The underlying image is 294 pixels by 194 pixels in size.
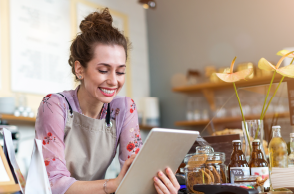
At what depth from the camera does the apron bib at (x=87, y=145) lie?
1.20 metres

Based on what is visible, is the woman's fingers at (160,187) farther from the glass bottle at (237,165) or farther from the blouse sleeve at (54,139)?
the blouse sleeve at (54,139)

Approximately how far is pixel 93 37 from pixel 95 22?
0.09 metres

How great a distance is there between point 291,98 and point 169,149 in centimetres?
57

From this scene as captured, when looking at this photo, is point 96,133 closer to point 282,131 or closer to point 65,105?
point 65,105

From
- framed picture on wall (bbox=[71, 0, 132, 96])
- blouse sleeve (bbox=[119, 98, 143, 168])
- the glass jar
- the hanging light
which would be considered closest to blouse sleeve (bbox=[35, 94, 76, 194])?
blouse sleeve (bbox=[119, 98, 143, 168])

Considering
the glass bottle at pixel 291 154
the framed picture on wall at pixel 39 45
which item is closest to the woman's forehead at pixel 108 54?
the glass bottle at pixel 291 154

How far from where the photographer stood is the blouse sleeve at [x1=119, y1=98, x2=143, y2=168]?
1.25 metres

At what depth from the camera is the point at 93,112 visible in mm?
1300

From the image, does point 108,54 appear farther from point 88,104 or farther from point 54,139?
point 54,139

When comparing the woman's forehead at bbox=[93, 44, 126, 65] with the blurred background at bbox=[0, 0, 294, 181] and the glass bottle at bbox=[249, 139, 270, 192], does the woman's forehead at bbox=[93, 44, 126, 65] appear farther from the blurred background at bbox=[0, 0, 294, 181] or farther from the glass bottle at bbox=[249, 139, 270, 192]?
the blurred background at bbox=[0, 0, 294, 181]

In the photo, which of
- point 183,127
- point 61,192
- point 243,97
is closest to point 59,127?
point 61,192

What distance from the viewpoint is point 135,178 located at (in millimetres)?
810

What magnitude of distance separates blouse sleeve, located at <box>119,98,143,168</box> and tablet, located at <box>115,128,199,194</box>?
378 millimetres

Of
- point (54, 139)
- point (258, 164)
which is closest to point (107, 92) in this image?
point (54, 139)
